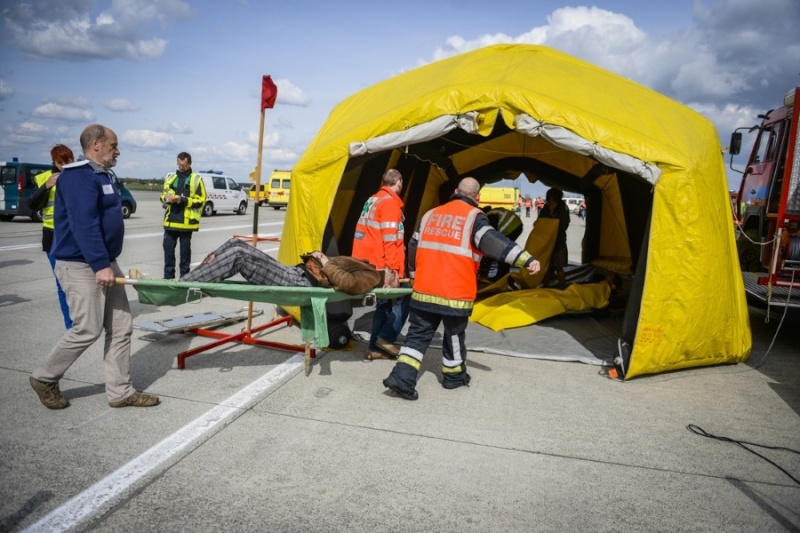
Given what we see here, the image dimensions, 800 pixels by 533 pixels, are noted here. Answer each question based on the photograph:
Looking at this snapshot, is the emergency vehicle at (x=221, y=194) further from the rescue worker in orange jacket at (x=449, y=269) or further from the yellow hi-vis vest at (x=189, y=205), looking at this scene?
the rescue worker in orange jacket at (x=449, y=269)

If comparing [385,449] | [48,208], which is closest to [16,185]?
[48,208]

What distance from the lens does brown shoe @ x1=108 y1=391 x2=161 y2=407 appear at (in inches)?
156

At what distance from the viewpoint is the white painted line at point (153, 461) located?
267 centimetres

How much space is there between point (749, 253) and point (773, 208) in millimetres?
1718

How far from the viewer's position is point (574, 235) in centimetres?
2570

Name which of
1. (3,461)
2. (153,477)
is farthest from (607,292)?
(3,461)

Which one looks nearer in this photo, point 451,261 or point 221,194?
point 451,261

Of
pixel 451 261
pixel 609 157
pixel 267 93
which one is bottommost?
pixel 451 261

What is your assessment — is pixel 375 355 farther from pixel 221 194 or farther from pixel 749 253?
pixel 221 194

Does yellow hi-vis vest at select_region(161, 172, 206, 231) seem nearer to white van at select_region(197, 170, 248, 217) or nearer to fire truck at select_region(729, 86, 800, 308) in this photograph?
fire truck at select_region(729, 86, 800, 308)

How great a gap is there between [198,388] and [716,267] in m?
5.01

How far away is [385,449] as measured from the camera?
357cm

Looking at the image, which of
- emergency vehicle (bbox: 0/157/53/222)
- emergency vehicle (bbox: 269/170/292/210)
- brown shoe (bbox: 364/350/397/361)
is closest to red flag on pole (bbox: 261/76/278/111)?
brown shoe (bbox: 364/350/397/361)

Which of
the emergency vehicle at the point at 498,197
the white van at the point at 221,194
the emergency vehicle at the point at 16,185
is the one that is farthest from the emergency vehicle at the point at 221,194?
the emergency vehicle at the point at 498,197
